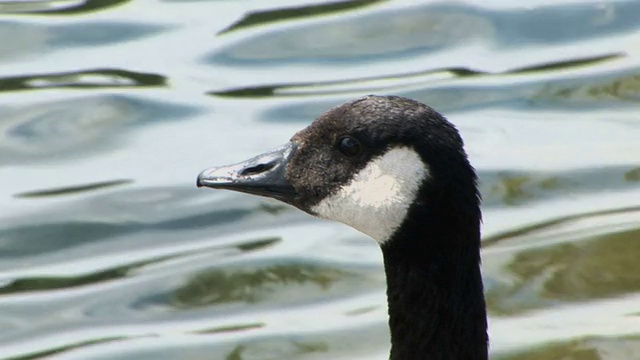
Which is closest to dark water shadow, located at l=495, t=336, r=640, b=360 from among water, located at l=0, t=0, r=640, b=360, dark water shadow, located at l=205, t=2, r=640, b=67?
water, located at l=0, t=0, r=640, b=360

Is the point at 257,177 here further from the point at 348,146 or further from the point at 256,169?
the point at 348,146

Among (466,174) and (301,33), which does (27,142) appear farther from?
(466,174)

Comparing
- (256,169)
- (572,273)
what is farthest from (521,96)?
(256,169)

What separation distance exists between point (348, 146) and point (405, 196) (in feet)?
1.21

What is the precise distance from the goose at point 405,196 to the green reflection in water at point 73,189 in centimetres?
320

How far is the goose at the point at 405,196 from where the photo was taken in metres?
4.96

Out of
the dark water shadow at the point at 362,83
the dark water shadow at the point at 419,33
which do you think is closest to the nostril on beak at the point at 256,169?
the dark water shadow at the point at 362,83

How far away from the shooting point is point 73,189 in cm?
853

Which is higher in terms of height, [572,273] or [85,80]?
[85,80]

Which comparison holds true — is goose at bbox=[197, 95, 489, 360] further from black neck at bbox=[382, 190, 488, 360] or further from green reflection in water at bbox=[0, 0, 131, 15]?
green reflection in water at bbox=[0, 0, 131, 15]

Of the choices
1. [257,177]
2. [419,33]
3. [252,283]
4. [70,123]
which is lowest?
[252,283]

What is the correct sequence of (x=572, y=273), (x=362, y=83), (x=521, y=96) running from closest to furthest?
(x=572, y=273), (x=521, y=96), (x=362, y=83)

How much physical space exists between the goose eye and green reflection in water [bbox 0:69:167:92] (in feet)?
15.4

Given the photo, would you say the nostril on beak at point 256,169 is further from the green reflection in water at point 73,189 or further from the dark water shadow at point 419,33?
the dark water shadow at point 419,33
